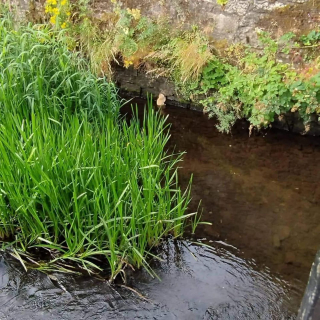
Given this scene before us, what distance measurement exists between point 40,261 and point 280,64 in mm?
3468

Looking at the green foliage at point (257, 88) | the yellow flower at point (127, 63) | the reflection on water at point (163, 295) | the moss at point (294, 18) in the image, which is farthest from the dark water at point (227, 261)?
the yellow flower at point (127, 63)

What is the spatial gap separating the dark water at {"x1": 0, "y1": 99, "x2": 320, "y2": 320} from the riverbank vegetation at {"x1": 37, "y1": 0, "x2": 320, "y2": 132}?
0.60 metres

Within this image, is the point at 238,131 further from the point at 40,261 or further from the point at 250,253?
the point at 40,261

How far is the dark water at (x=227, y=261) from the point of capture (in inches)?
102

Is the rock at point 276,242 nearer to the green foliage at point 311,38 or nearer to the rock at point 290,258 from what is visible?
the rock at point 290,258

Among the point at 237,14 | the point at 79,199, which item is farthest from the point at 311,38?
the point at 79,199

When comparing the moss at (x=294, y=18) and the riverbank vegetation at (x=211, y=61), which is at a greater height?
the moss at (x=294, y=18)

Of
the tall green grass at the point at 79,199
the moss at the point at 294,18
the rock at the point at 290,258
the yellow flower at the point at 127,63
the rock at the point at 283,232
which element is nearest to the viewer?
the tall green grass at the point at 79,199

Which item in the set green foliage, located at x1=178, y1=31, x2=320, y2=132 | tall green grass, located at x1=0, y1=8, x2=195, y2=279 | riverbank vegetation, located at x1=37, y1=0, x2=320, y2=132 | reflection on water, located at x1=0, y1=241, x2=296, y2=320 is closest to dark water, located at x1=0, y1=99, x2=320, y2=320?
reflection on water, located at x1=0, y1=241, x2=296, y2=320

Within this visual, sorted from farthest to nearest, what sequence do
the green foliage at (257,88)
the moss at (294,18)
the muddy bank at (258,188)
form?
the moss at (294,18) < the green foliage at (257,88) < the muddy bank at (258,188)

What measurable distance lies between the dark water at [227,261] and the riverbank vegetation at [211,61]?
0.60 m

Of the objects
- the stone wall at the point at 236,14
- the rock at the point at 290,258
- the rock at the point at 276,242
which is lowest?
the rock at the point at 290,258

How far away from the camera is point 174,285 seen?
2818 millimetres

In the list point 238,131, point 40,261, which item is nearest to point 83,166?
point 40,261
